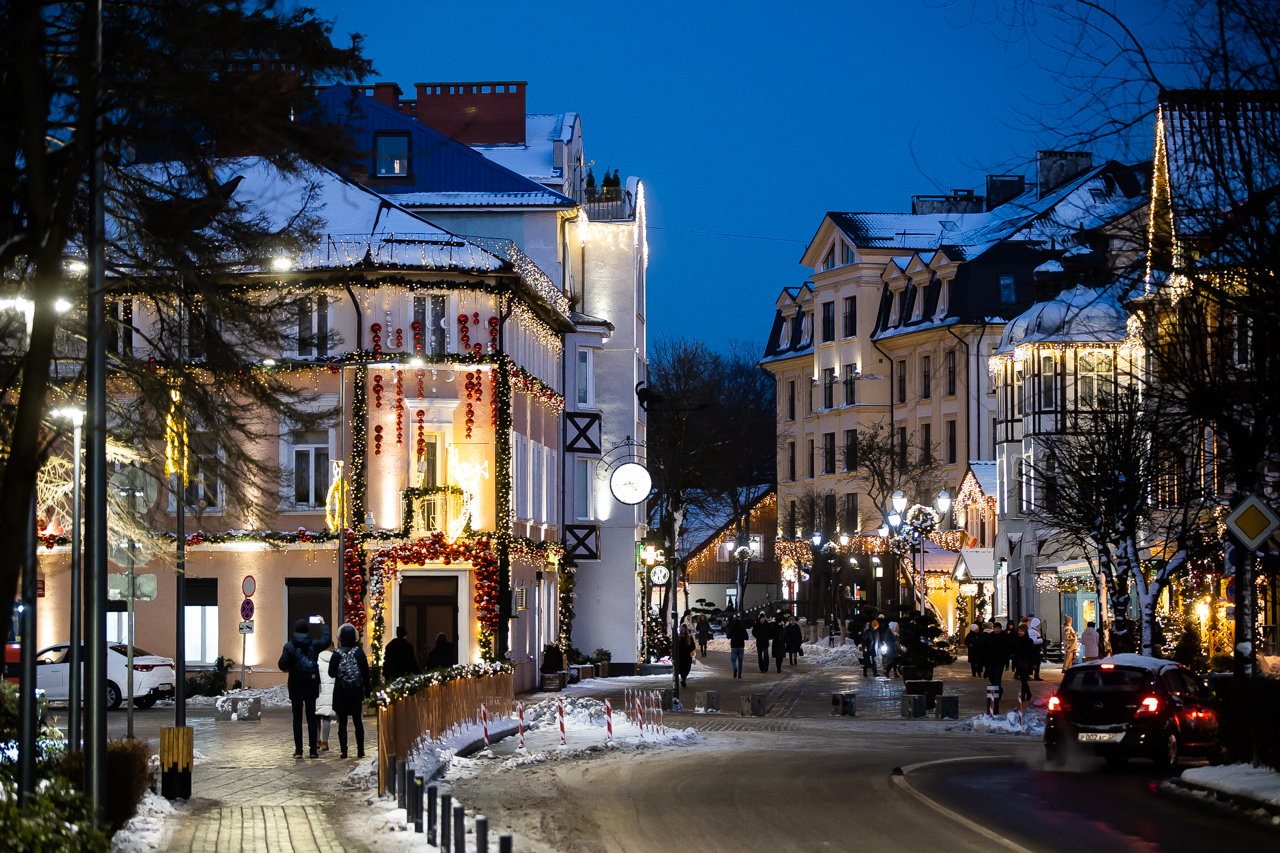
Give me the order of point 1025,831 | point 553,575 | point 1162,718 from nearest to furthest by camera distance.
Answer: point 1025,831, point 1162,718, point 553,575

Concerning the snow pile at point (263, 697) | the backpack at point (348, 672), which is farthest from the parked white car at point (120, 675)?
the backpack at point (348, 672)

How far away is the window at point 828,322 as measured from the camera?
86.1m

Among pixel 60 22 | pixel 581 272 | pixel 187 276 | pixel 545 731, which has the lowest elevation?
pixel 545 731

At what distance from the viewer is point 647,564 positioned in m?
56.2

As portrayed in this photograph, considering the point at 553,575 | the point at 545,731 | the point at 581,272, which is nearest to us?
the point at 545,731

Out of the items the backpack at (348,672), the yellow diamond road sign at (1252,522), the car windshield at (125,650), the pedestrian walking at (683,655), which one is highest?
the yellow diamond road sign at (1252,522)

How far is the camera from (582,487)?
51.8m

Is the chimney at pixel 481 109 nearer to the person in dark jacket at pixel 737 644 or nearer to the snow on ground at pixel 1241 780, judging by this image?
the person in dark jacket at pixel 737 644

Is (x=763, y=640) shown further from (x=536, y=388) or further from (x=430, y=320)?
(x=430, y=320)

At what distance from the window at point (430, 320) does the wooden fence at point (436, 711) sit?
12.7 metres

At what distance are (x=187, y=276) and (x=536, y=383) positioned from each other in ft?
101

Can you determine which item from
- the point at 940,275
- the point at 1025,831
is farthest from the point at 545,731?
the point at 940,275

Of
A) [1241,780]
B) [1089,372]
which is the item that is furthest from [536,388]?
[1241,780]

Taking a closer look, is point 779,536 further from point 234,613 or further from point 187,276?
point 187,276
